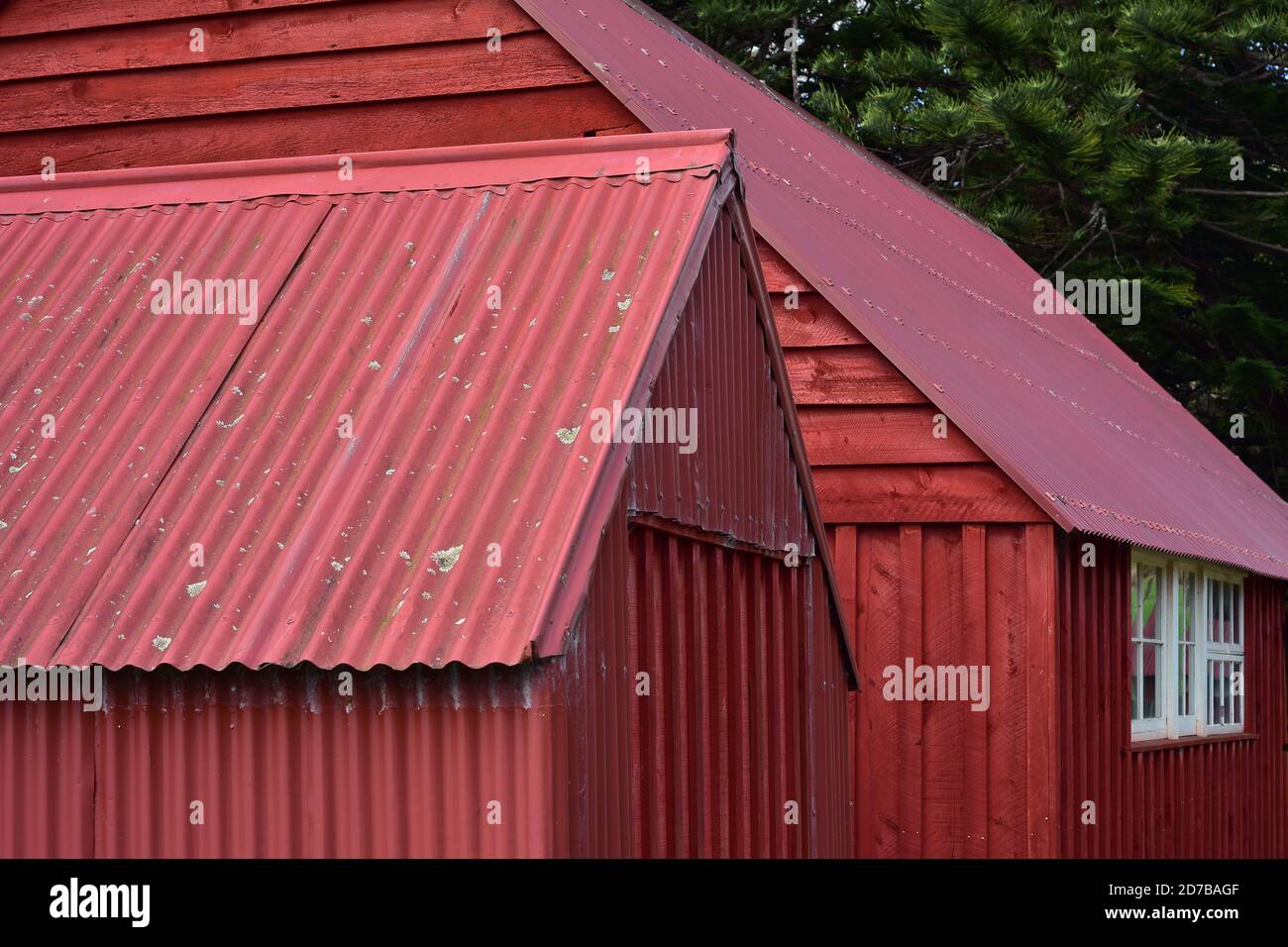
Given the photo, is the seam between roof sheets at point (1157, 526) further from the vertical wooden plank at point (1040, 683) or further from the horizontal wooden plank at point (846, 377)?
the horizontal wooden plank at point (846, 377)

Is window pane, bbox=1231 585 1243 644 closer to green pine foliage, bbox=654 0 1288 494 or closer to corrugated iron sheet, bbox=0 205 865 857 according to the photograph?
green pine foliage, bbox=654 0 1288 494

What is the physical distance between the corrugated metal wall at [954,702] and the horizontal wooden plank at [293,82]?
9.70 ft

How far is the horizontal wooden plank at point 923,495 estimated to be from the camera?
9625 mm

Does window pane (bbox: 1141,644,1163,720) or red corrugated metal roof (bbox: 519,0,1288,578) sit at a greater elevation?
red corrugated metal roof (bbox: 519,0,1288,578)

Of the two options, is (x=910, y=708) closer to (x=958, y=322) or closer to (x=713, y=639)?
(x=958, y=322)

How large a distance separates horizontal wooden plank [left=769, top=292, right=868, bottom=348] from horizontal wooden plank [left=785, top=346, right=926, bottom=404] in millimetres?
46

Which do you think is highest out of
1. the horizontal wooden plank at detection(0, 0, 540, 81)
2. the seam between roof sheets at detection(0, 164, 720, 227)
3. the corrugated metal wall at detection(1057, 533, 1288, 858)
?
the horizontal wooden plank at detection(0, 0, 540, 81)

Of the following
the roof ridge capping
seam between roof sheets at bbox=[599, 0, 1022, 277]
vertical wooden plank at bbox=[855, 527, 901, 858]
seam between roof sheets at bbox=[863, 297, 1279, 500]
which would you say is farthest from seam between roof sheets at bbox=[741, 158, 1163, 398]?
the roof ridge capping

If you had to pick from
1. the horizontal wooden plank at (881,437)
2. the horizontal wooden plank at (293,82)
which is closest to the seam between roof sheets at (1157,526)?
the horizontal wooden plank at (881,437)

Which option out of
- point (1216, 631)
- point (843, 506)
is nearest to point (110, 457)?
point (843, 506)

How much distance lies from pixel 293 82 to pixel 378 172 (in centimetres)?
357

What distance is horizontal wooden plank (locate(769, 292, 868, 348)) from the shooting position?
387 inches

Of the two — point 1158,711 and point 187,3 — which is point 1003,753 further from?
→ point 187,3

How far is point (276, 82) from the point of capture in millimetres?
9922
